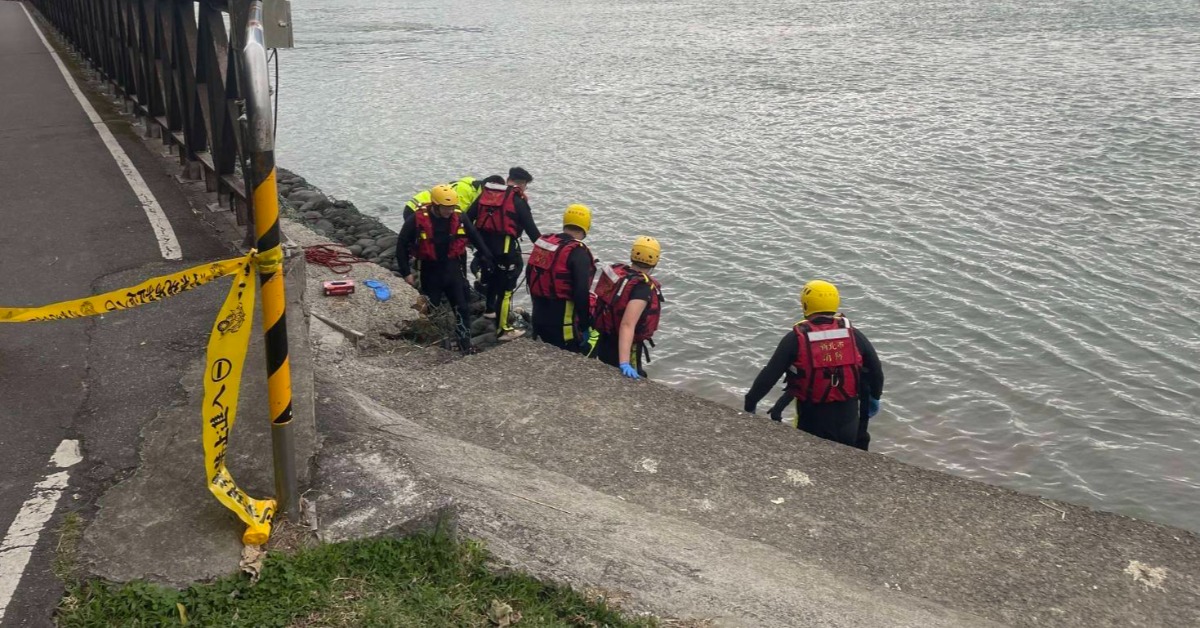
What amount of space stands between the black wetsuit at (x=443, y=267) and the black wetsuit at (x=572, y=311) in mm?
1096

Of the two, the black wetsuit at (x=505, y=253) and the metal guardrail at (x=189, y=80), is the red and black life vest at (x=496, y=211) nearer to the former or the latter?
the black wetsuit at (x=505, y=253)

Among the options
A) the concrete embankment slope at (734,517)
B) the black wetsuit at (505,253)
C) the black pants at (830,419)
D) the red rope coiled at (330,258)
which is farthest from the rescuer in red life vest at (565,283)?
the red rope coiled at (330,258)

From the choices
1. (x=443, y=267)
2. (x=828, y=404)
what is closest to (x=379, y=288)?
(x=443, y=267)

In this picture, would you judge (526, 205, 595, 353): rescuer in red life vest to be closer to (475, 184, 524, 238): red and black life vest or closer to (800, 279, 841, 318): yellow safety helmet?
(475, 184, 524, 238): red and black life vest

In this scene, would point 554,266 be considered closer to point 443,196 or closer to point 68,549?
point 443,196

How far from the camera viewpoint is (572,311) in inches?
391

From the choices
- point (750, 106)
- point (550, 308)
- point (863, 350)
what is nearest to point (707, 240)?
point (550, 308)

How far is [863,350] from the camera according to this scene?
314 inches

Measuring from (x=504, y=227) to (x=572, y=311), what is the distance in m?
1.78

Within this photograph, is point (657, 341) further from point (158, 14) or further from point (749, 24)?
point (749, 24)

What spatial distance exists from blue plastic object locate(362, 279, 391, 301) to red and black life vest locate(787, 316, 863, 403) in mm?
4707

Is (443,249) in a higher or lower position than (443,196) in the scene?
lower

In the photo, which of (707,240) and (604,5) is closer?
(707,240)

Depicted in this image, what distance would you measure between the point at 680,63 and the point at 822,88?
8044 mm
